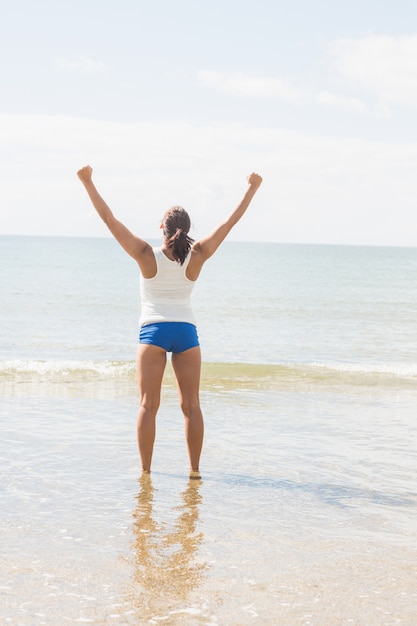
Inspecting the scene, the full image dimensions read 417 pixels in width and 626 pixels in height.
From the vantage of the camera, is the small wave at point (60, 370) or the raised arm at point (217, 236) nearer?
the raised arm at point (217, 236)

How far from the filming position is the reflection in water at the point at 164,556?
12.2 feet

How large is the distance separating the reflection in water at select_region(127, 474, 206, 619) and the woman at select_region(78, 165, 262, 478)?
810mm

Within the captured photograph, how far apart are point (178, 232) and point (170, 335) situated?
73cm

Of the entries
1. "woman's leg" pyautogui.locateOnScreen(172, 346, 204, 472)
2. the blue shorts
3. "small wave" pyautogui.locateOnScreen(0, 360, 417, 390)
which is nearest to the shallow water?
"woman's leg" pyautogui.locateOnScreen(172, 346, 204, 472)

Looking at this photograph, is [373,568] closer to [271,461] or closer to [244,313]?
[271,461]

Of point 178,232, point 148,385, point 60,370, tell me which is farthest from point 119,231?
point 60,370

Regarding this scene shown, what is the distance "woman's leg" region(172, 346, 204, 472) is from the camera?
580 cm

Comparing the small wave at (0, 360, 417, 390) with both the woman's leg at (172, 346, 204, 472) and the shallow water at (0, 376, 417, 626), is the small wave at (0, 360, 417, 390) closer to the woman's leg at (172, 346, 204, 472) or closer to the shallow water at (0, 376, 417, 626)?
the shallow water at (0, 376, 417, 626)

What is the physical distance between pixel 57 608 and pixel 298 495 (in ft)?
8.37

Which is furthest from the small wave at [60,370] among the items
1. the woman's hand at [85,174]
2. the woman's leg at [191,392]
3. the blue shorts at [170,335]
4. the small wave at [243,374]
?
the woman's hand at [85,174]

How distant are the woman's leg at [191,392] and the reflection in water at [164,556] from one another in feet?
1.79

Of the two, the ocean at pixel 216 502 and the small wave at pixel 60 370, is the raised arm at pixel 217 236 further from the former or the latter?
the small wave at pixel 60 370

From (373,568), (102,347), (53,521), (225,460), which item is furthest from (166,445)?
(102,347)

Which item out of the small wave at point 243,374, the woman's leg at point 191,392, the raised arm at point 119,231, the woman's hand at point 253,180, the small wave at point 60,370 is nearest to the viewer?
the raised arm at point 119,231
